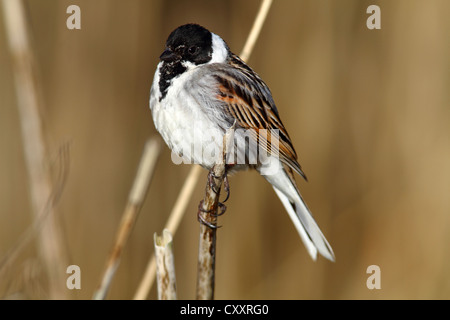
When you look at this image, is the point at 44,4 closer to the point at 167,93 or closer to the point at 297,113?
the point at 167,93

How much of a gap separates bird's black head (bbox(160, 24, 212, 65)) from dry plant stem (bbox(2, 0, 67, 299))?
0.53 metres

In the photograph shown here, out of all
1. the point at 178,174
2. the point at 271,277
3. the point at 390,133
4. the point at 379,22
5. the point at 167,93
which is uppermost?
the point at 379,22

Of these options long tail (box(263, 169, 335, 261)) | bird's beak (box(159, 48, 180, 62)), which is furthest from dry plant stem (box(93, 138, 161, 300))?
long tail (box(263, 169, 335, 261))

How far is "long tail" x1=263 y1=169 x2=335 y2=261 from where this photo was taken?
2.44 m

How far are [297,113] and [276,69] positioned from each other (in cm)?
30

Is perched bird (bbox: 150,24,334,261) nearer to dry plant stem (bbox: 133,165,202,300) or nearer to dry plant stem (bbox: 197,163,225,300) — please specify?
dry plant stem (bbox: 133,165,202,300)

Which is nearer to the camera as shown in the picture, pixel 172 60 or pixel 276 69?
pixel 172 60

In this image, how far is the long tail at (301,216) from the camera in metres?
2.44

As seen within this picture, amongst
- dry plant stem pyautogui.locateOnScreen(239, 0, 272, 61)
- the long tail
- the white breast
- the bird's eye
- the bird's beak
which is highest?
dry plant stem pyautogui.locateOnScreen(239, 0, 272, 61)

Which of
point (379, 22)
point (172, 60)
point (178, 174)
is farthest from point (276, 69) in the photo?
point (172, 60)

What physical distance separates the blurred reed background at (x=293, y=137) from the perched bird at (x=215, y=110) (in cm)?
84

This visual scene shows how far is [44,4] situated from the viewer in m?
3.12

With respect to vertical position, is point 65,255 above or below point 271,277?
above

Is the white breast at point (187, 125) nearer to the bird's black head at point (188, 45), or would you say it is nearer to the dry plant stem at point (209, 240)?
the bird's black head at point (188, 45)
